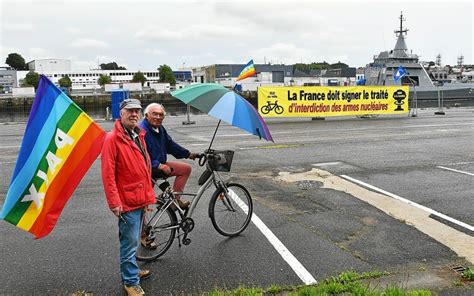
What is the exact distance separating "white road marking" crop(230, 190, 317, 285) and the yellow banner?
15.2m

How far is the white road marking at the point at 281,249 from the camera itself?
4.33 metres

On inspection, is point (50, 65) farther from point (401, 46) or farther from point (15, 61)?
point (401, 46)

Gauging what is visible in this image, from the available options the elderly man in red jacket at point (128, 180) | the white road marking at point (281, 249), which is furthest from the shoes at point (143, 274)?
the white road marking at point (281, 249)

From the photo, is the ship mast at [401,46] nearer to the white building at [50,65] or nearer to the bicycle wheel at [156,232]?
the bicycle wheel at [156,232]

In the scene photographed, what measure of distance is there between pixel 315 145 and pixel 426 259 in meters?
8.95

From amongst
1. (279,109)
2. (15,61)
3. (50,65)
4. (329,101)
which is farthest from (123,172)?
(15,61)

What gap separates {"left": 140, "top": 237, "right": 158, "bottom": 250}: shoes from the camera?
4777 mm

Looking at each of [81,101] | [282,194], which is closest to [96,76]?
[81,101]

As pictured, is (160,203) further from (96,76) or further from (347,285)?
(96,76)

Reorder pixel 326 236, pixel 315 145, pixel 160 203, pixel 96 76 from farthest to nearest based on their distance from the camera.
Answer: pixel 96 76 → pixel 315 145 → pixel 326 236 → pixel 160 203

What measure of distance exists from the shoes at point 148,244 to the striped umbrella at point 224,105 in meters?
1.68

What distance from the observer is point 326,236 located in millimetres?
5543

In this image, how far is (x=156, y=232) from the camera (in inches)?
188

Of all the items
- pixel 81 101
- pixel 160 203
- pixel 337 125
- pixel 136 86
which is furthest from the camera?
pixel 136 86
